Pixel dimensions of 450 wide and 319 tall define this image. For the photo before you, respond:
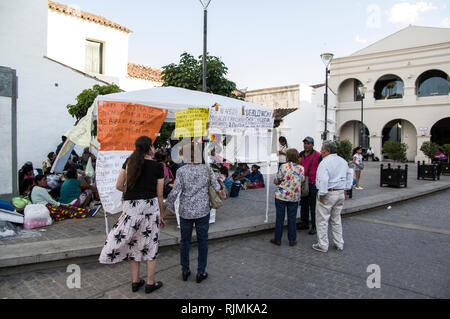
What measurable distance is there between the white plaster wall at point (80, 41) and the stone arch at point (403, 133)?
81.0 feet

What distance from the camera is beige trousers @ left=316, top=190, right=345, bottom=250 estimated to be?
17.5 ft

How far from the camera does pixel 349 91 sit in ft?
110

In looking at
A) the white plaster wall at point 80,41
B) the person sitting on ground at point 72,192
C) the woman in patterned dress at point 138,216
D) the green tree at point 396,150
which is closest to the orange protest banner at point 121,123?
the woman in patterned dress at point 138,216

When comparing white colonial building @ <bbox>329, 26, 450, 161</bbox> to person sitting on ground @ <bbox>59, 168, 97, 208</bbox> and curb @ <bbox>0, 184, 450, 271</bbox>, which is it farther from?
curb @ <bbox>0, 184, 450, 271</bbox>

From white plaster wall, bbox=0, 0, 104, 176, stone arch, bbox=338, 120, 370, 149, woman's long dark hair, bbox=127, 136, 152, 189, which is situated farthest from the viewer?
stone arch, bbox=338, 120, 370, 149

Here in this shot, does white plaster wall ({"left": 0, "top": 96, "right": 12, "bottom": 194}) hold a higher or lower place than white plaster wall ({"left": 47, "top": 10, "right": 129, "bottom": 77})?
lower

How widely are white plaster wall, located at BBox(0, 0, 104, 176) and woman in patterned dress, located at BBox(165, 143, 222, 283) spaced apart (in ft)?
37.4

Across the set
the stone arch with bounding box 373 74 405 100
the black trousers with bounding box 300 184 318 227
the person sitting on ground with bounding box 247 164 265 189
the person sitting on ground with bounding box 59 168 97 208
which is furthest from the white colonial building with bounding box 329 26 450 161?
the person sitting on ground with bounding box 59 168 97 208

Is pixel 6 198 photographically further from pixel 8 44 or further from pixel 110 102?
pixel 8 44

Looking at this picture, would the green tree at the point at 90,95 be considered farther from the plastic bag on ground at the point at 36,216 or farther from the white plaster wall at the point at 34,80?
the plastic bag on ground at the point at 36,216

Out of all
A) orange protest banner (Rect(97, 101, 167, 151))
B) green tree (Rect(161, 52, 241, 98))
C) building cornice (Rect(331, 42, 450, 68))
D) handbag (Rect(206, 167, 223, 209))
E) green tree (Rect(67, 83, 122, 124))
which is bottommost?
handbag (Rect(206, 167, 223, 209))

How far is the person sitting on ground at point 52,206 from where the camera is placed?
260 inches

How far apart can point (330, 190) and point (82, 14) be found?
1724cm

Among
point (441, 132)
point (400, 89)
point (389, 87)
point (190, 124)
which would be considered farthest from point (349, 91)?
point (190, 124)
